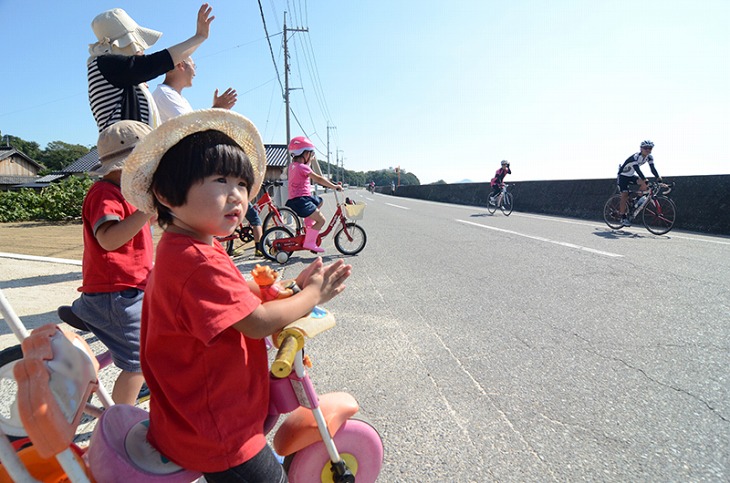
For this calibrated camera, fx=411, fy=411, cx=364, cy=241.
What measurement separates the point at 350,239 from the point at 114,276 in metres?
5.24

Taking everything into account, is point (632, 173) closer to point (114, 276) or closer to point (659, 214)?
point (659, 214)

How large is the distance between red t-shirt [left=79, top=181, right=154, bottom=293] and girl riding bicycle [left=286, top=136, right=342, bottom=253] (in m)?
4.61

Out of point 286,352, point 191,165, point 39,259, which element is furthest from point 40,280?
point 286,352

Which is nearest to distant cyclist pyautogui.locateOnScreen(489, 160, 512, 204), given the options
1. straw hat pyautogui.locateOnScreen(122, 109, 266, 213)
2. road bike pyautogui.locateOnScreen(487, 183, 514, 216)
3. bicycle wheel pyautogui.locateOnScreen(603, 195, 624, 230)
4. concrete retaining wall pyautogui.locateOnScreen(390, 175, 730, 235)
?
road bike pyautogui.locateOnScreen(487, 183, 514, 216)

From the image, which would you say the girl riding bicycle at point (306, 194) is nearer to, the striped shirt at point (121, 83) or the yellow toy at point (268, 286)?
the striped shirt at point (121, 83)

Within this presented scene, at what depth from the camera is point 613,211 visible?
10.3m

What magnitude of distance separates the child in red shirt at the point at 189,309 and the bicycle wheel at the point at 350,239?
5780 millimetres

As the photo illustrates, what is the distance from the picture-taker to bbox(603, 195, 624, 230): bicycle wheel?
10.2 metres

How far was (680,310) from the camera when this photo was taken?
381 cm

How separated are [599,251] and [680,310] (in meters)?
3.06

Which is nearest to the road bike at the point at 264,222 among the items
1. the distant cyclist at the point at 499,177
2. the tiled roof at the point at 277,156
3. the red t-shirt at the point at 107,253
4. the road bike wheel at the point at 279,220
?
the road bike wheel at the point at 279,220

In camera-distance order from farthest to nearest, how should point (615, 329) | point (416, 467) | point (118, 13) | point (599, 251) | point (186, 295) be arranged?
point (599, 251) < point (615, 329) < point (118, 13) < point (416, 467) < point (186, 295)

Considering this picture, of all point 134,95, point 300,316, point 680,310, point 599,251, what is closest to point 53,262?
point 134,95

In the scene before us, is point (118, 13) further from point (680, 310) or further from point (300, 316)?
point (680, 310)
